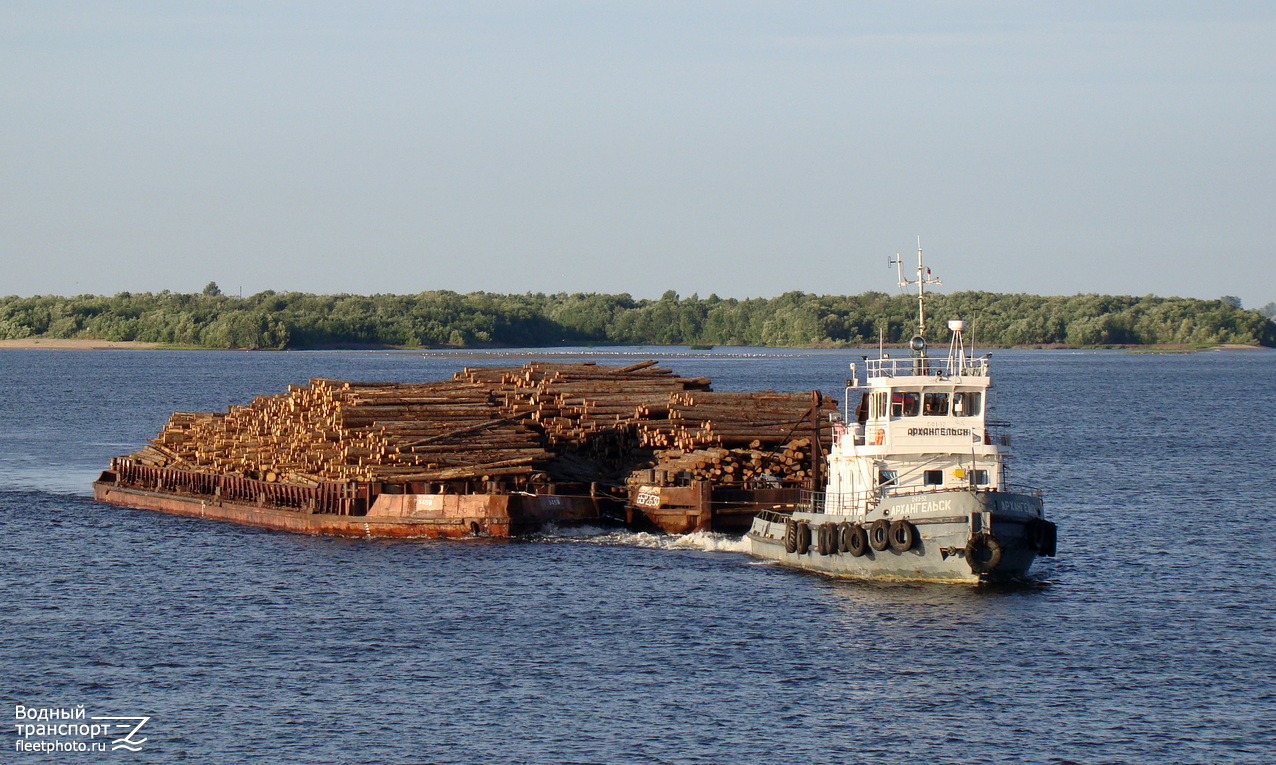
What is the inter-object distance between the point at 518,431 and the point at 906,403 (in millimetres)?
13138

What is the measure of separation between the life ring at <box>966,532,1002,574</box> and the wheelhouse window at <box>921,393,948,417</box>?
12.9ft

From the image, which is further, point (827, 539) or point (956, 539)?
point (827, 539)

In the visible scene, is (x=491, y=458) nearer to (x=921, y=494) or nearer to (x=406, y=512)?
(x=406, y=512)

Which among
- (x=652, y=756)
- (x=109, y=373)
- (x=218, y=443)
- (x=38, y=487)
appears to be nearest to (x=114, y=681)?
(x=652, y=756)

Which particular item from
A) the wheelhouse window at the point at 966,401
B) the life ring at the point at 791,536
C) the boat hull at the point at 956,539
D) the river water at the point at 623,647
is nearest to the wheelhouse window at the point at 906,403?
the wheelhouse window at the point at 966,401

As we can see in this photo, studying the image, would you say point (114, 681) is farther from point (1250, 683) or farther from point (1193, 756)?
point (1250, 683)

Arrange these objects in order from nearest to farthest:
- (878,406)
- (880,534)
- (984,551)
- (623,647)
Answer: (623,647) < (984,551) < (880,534) < (878,406)

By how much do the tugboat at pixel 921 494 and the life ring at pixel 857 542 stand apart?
0.07ft

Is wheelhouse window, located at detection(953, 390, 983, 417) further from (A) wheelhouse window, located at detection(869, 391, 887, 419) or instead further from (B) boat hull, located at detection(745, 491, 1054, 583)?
(B) boat hull, located at detection(745, 491, 1054, 583)

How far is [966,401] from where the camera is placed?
3484 centimetres

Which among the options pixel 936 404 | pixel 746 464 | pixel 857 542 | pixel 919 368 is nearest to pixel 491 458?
pixel 746 464

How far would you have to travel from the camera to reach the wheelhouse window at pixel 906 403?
34.6 m

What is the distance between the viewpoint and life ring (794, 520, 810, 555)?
35.4m

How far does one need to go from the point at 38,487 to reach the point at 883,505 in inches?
1270
